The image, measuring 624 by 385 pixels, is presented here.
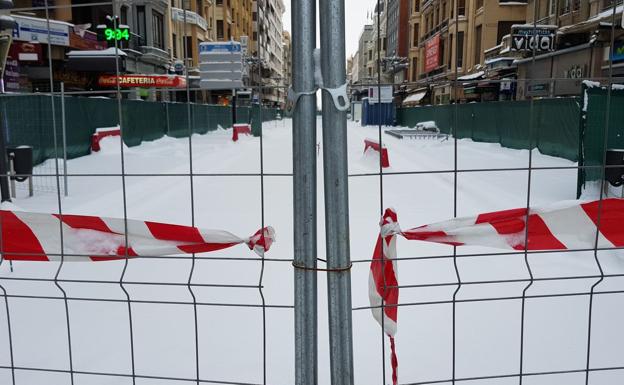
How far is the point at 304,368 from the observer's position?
5.62 ft

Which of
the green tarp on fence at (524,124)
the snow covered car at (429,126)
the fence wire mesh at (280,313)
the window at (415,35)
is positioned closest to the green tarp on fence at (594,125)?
the green tarp on fence at (524,124)

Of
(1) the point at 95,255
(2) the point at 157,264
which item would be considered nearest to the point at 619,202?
(1) the point at 95,255

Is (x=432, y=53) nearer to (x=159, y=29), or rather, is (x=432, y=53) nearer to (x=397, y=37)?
(x=397, y=37)

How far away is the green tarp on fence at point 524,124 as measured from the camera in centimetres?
1189

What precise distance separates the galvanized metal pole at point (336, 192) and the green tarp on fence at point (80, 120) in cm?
320

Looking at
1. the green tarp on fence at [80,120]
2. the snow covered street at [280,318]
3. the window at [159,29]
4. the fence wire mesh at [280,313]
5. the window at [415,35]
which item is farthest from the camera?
the green tarp on fence at [80,120]

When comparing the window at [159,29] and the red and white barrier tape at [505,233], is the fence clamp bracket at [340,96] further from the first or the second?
the window at [159,29]

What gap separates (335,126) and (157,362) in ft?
7.00

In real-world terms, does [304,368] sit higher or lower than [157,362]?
higher

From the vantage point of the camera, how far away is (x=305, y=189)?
1610 mm

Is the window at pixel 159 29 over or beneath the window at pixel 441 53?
over

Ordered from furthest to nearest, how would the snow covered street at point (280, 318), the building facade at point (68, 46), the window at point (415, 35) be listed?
1. the building facade at point (68, 46)
2. the snow covered street at point (280, 318)
3. the window at point (415, 35)

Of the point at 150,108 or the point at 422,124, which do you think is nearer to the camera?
the point at 150,108

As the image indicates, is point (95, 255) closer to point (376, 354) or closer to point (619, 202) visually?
point (376, 354)
